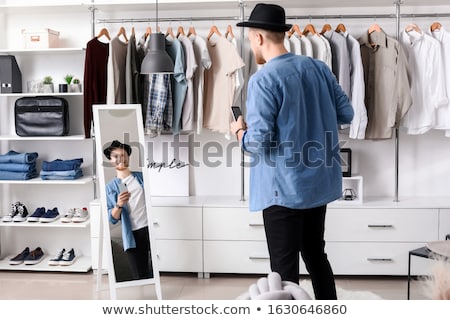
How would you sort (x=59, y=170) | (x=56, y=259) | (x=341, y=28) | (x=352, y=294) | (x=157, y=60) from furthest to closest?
(x=56, y=259) < (x=59, y=170) < (x=341, y=28) < (x=352, y=294) < (x=157, y=60)

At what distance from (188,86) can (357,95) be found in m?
1.21

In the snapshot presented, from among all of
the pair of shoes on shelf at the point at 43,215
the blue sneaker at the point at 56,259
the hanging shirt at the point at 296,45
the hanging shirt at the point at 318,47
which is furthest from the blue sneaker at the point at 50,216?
the hanging shirt at the point at 318,47

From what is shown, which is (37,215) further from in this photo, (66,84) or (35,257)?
(66,84)

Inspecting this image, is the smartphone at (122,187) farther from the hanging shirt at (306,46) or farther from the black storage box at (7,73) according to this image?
the hanging shirt at (306,46)

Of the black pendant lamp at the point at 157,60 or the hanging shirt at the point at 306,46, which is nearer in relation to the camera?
the black pendant lamp at the point at 157,60

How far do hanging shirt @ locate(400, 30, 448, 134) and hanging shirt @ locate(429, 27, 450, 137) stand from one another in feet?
0.12

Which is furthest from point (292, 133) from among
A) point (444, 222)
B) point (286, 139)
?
point (444, 222)

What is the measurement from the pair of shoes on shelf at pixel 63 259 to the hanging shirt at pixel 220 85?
1.48m

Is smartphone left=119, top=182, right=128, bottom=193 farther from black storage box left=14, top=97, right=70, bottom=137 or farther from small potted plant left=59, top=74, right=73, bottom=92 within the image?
small potted plant left=59, top=74, right=73, bottom=92

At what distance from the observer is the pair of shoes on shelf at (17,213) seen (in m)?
4.34

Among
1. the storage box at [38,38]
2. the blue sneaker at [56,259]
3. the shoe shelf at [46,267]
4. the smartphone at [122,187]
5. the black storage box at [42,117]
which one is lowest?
the shoe shelf at [46,267]

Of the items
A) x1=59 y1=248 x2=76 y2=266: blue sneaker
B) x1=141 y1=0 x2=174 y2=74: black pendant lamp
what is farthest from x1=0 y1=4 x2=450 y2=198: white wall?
x1=59 y1=248 x2=76 y2=266: blue sneaker

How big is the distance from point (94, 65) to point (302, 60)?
214cm

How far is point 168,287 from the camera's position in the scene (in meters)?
3.92
